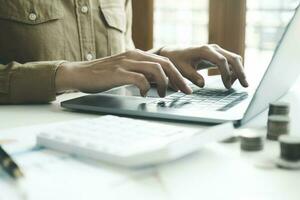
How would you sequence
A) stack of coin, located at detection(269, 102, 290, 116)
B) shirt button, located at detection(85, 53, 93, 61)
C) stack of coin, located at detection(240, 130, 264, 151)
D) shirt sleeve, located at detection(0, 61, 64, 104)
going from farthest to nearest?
shirt button, located at detection(85, 53, 93, 61) → shirt sleeve, located at detection(0, 61, 64, 104) → stack of coin, located at detection(269, 102, 290, 116) → stack of coin, located at detection(240, 130, 264, 151)

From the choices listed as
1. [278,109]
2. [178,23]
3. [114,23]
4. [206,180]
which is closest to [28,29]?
[114,23]

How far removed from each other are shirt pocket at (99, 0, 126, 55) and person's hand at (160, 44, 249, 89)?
0.41 m

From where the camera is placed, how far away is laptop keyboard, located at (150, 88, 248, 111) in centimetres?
76

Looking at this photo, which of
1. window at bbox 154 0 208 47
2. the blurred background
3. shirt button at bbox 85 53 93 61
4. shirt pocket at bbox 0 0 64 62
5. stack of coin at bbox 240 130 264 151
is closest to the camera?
stack of coin at bbox 240 130 264 151

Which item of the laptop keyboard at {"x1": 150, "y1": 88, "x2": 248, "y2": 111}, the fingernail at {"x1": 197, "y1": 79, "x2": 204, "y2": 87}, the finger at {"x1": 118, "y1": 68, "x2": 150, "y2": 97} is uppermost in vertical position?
the finger at {"x1": 118, "y1": 68, "x2": 150, "y2": 97}

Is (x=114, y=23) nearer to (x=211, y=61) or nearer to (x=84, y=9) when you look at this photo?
(x=84, y=9)

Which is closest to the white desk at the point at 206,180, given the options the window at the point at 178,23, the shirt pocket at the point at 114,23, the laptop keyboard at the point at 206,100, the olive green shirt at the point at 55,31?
the laptop keyboard at the point at 206,100

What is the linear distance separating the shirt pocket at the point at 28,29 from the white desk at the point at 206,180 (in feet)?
2.46

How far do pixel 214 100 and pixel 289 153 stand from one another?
339mm

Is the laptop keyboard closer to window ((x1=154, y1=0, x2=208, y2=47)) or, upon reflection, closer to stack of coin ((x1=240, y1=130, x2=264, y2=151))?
stack of coin ((x1=240, y1=130, x2=264, y2=151))

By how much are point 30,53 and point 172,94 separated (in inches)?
18.8

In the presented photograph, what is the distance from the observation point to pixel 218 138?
20.5 inches

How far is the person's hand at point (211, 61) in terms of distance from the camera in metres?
0.93

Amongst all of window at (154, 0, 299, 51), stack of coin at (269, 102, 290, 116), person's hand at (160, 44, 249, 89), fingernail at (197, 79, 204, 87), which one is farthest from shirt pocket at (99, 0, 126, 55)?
stack of coin at (269, 102, 290, 116)
